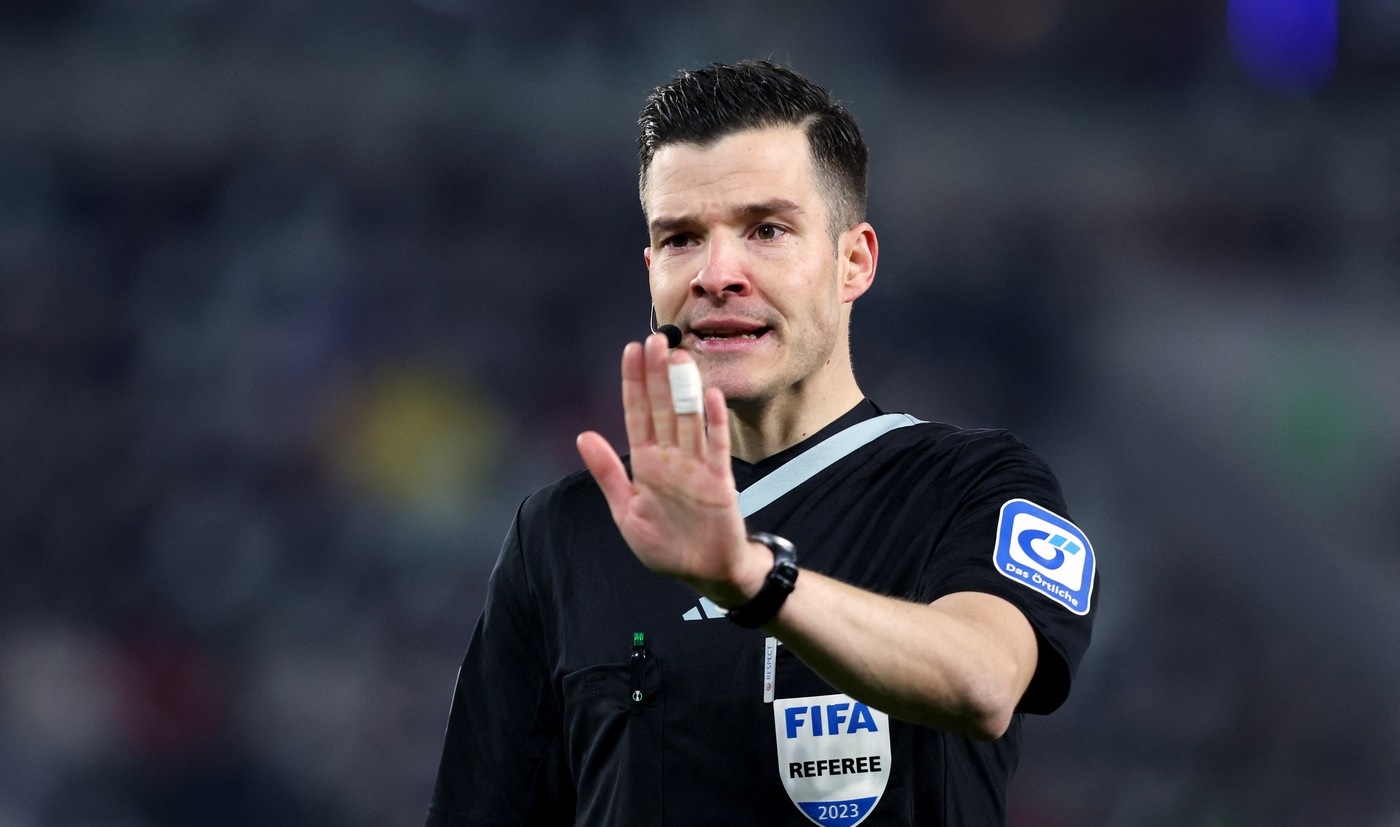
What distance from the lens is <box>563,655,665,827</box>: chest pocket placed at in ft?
5.69

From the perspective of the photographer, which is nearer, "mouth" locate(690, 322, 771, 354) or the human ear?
"mouth" locate(690, 322, 771, 354)

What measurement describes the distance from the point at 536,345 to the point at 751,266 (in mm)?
2704

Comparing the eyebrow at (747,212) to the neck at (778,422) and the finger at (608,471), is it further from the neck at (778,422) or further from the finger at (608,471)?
the finger at (608,471)

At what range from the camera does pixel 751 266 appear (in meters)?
1.90

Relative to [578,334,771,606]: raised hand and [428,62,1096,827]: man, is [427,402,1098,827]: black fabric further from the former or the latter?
[578,334,771,606]: raised hand

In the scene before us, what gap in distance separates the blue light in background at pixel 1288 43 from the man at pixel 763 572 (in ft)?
9.84

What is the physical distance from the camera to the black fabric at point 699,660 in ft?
5.47

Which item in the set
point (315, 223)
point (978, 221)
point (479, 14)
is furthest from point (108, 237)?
point (978, 221)

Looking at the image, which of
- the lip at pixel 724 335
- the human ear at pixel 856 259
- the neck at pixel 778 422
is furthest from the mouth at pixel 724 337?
the human ear at pixel 856 259

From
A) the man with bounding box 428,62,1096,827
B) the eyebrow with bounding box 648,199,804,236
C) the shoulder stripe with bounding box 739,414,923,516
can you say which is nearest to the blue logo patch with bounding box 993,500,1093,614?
the man with bounding box 428,62,1096,827

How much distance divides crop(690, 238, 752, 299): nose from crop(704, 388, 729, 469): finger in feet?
1.99

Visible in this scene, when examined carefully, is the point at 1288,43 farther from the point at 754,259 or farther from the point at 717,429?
the point at 717,429

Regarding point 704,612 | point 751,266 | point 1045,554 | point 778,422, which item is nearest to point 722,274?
point 751,266

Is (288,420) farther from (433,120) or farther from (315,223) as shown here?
(433,120)
